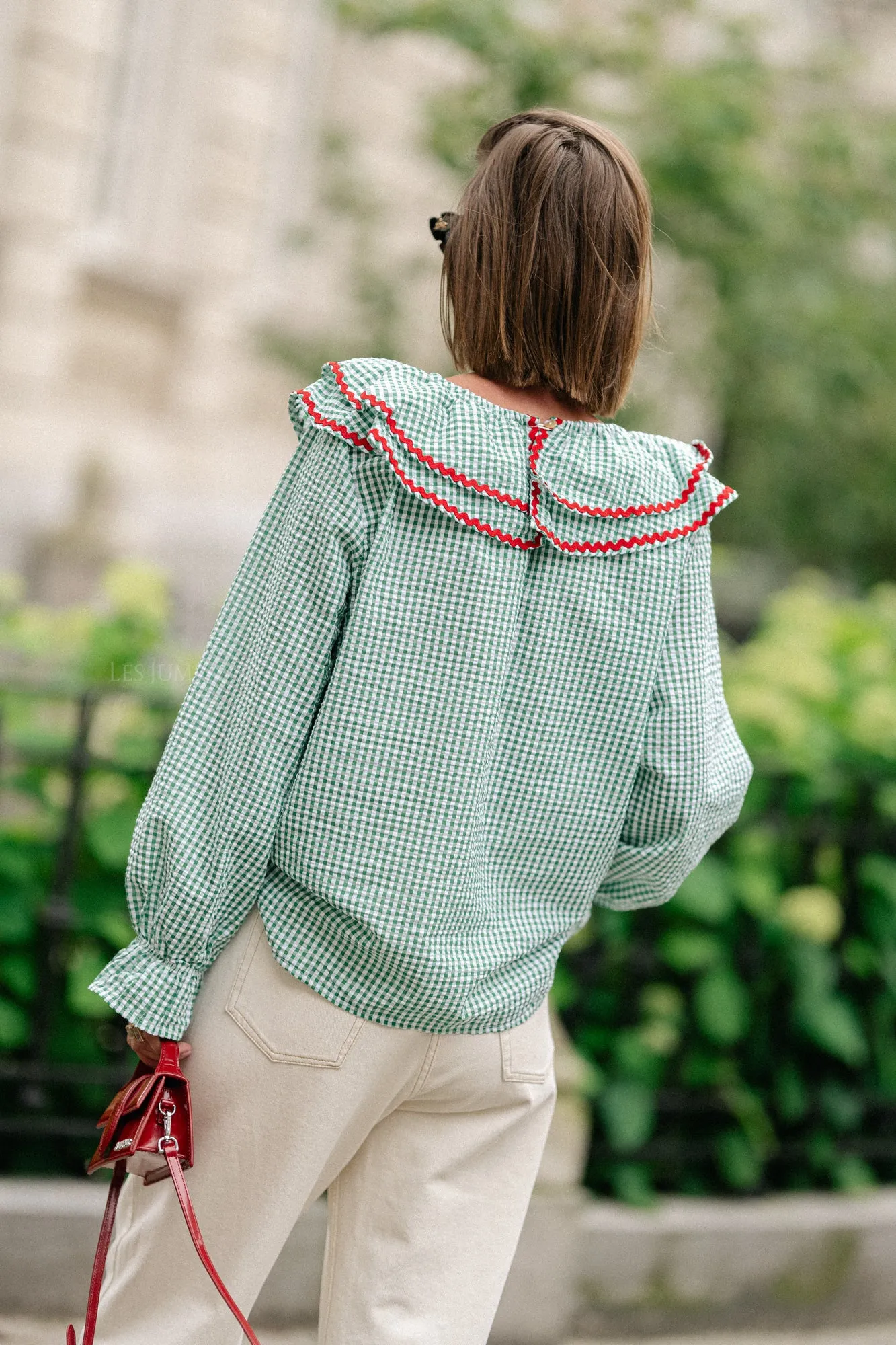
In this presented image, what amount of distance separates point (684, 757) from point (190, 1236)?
826 mm

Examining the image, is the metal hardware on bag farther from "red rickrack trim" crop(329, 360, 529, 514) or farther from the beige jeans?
"red rickrack trim" crop(329, 360, 529, 514)

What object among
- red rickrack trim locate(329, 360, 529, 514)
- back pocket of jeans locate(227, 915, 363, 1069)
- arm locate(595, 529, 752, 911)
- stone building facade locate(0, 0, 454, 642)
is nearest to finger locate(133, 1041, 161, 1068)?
back pocket of jeans locate(227, 915, 363, 1069)

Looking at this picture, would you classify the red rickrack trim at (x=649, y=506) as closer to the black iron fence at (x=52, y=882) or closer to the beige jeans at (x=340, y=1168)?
the beige jeans at (x=340, y=1168)

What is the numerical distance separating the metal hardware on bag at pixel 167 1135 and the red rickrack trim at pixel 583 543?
77cm

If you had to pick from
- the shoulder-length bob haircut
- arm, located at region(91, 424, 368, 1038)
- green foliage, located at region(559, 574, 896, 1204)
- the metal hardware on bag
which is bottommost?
green foliage, located at region(559, 574, 896, 1204)

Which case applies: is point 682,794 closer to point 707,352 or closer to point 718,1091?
point 718,1091

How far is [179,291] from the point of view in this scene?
38.0 ft

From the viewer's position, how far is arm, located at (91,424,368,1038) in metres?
1.55

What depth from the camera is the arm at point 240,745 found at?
1553 millimetres

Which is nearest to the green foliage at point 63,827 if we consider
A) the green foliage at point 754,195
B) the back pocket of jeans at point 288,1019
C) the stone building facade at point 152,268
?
the back pocket of jeans at point 288,1019

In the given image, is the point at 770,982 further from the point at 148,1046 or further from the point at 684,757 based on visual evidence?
the point at 148,1046

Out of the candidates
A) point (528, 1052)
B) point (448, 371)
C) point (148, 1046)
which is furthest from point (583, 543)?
point (448, 371)

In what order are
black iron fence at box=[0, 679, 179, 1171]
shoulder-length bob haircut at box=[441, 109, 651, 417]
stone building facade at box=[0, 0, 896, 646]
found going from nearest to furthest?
shoulder-length bob haircut at box=[441, 109, 651, 417] < black iron fence at box=[0, 679, 179, 1171] < stone building facade at box=[0, 0, 896, 646]

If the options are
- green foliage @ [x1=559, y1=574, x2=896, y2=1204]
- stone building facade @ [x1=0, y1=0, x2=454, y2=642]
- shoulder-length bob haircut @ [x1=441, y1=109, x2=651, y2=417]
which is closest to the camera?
shoulder-length bob haircut @ [x1=441, y1=109, x2=651, y2=417]
